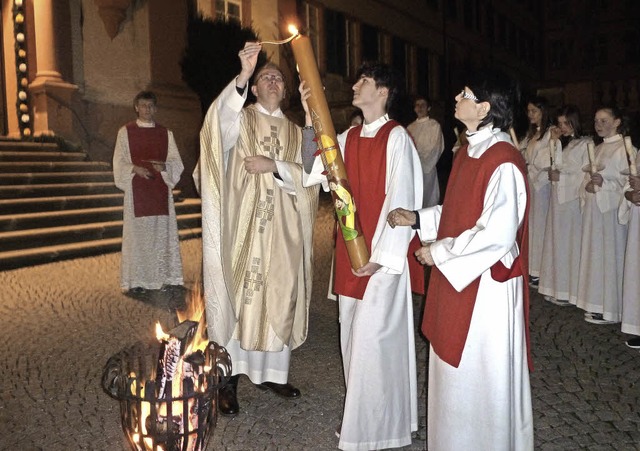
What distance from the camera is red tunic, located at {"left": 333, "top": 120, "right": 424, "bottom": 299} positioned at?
10.7ft

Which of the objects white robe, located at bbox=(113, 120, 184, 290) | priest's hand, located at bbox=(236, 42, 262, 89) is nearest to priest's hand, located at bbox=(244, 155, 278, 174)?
priest's hand, located at bbox=(236, 42, 262, 89)

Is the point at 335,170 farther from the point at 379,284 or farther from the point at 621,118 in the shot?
the point at 621,118

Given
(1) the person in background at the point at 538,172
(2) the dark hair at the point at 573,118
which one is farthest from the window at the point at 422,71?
(2) the dark hair at the point at 573,118

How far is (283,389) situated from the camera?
13.4ft

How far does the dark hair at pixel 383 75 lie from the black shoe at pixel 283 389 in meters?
1.89

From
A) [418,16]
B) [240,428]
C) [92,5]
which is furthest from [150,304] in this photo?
[418,16]

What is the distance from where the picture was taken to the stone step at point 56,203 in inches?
381

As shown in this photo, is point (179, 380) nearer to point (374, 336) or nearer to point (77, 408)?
point (374, 336)

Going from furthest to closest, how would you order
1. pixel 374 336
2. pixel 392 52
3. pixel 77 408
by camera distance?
1. pixel 392 52
2. pixel 77 408
3. pixel 374 336

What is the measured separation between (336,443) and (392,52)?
2090 centimetres

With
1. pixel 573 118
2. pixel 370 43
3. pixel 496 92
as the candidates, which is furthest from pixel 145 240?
pixel 370 43

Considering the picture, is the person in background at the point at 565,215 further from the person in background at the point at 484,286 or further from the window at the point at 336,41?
the window at the point at 336,41

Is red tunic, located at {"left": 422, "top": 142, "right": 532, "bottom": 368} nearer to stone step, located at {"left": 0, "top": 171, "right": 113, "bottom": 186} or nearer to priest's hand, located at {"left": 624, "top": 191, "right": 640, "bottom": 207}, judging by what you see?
priest's hand, located at {"left": 624, "top": 191, "right": 640, "bottom": 207}

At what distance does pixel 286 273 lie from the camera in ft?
13.2
